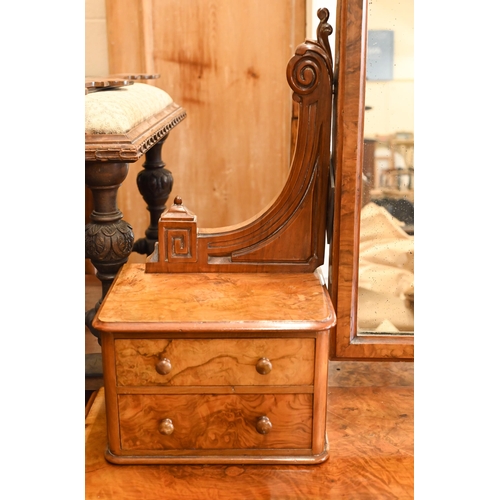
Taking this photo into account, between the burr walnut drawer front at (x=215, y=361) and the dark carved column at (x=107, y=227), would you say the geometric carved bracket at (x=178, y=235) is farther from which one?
the burr walnut drawer front at (x=215, y=361)

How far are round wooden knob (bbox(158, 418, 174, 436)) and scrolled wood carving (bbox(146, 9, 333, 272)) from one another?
0.27 meters

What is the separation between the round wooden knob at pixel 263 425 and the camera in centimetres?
93

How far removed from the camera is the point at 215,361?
3.02 feet

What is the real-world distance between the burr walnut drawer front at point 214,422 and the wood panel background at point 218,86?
103cm

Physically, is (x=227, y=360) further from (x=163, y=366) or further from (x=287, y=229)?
(x=287, y=229)

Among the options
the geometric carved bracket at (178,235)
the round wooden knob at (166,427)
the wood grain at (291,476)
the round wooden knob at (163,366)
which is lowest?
the wood grain at (291,476)

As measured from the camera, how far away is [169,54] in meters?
1.81

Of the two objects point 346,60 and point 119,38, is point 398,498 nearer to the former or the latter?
point 346,60

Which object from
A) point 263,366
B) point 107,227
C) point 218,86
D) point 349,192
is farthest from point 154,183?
point 263,366

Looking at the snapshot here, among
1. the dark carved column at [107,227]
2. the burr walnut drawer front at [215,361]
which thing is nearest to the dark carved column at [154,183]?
the dark carved column at [107,227]

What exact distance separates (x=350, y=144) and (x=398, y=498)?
1.68 feet

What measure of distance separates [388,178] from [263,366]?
350 mm

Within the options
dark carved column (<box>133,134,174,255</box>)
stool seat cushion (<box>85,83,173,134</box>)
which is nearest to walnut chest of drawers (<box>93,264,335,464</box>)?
stool seat cushion (<box>85,83,173,134</box>)

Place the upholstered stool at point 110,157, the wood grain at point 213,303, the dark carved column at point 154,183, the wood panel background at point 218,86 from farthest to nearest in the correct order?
the wood panel background at point 218,86 < the dark carved column at point 154,183 < the upholstered stool at point 110,157 < the wood grain at point 213,303
